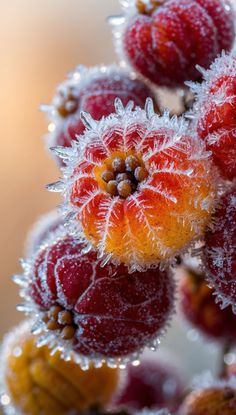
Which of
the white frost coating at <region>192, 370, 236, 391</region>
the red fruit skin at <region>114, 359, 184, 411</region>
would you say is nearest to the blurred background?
the red fruit skin at <region>114, 359, 184, 411</region>

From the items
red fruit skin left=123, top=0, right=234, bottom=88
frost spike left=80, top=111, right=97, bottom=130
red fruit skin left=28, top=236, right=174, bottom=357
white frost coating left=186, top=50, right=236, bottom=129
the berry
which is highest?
red fruit skin left=123, top=0, right=234, bottom=88

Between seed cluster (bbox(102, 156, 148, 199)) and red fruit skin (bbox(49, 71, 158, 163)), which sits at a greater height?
red fruit skin (bbox(49, 71, 158, 163))

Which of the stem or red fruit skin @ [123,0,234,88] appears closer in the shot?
red fruit skin @ [123,0,234,88]

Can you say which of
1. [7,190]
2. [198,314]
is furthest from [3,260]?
[198,314]

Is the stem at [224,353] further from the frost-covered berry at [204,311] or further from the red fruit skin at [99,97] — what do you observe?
the red fruit skin at [99,97]

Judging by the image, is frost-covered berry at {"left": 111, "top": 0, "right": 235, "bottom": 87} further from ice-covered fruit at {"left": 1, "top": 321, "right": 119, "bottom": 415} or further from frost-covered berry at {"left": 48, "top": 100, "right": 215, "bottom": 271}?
ice-covered fruit at {"left": 1, "top": 321, "right": 119, "bottom": 415}

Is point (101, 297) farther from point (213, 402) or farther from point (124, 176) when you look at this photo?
point (213, 402)

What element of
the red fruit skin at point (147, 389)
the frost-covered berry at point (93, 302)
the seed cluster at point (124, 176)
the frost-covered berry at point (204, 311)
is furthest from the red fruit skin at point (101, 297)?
the red fruit skin at point (147, 389)

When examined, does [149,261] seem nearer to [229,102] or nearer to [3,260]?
[229,102]

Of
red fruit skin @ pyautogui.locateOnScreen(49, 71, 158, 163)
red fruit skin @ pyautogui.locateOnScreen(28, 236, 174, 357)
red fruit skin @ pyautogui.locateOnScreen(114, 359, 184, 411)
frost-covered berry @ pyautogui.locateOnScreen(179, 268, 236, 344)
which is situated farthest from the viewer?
red fruit skin @ pyautogui.locateOnScreen(114, 359, 184, 411)
